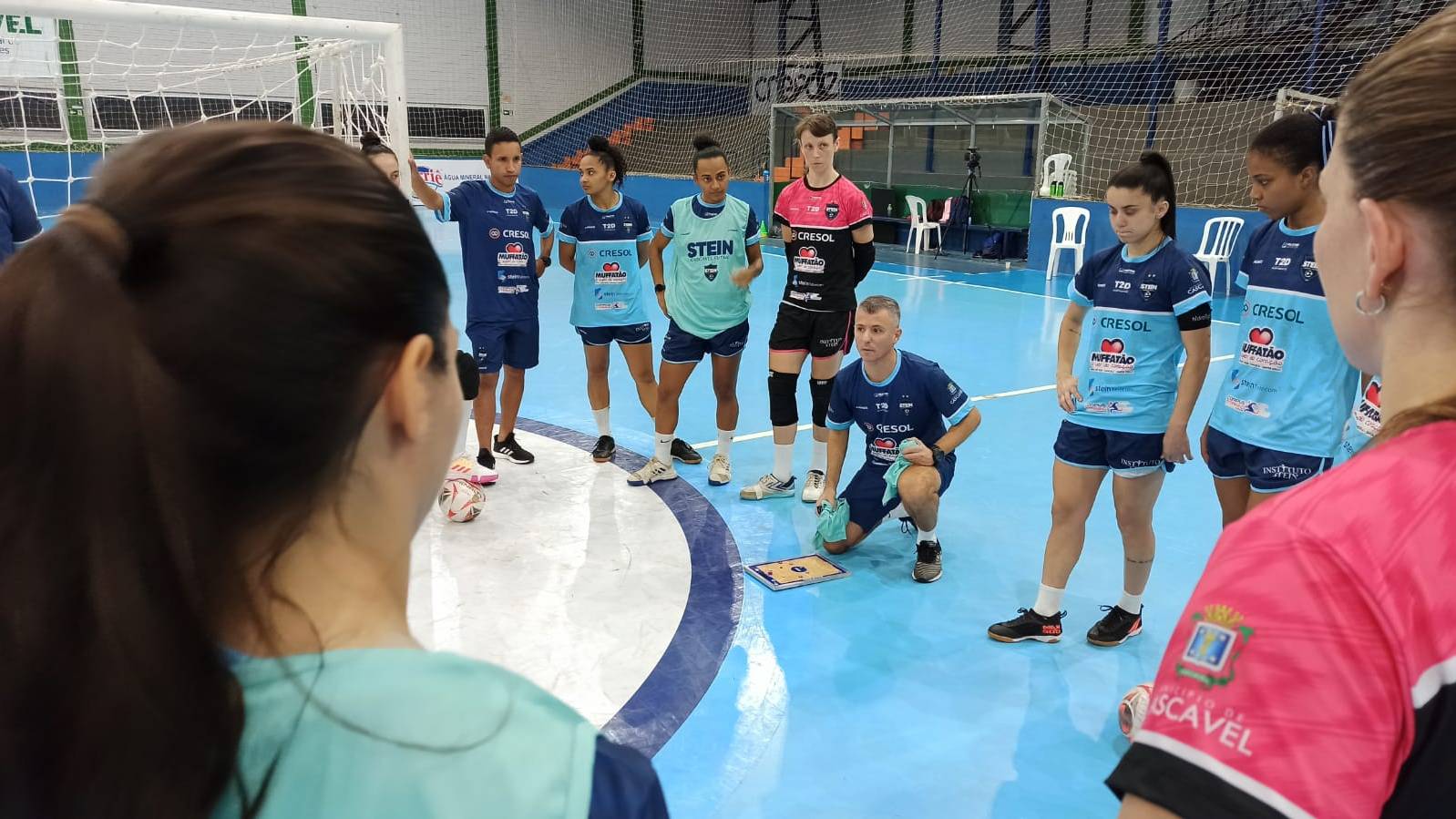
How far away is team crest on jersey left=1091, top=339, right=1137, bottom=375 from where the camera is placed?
11.1 feet

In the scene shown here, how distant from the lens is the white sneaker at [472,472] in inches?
194

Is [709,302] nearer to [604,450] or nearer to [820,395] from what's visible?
[820,395]

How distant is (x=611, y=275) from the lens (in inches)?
221

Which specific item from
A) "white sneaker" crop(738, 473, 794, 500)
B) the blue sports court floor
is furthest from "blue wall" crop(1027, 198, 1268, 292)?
"white sneaker" crop(738, 473, 794, 500)

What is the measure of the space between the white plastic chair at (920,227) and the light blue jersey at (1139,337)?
1212 centimetres

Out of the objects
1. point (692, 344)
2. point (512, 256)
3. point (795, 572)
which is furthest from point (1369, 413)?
point (512, 256)

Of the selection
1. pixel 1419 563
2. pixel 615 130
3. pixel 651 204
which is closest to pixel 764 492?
pixel 1419 563

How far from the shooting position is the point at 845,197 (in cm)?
512

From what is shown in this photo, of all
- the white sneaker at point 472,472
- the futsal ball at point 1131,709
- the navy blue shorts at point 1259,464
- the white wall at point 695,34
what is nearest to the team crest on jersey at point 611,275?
the white sneaker at point 472,472

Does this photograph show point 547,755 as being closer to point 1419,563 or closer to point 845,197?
point 1419,563

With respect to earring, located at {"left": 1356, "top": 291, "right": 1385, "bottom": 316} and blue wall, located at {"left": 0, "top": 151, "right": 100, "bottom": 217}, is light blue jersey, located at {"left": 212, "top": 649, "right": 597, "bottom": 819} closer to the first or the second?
earring, located at {"left": 1356, "top": 291, "right": 1385, "bottom": 316}

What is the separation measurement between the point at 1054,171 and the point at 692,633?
1224 cm

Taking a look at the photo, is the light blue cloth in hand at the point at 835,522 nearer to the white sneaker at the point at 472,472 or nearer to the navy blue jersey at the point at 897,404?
the navy blue jersey at the point at 897,404

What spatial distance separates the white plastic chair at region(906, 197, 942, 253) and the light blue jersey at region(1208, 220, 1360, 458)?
12376 millimetres
